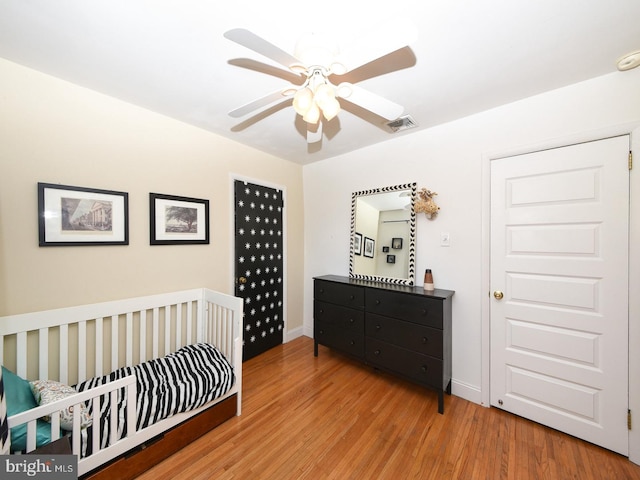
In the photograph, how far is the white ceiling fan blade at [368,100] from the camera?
4.23 feet

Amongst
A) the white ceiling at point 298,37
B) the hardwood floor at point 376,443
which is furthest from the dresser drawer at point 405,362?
the white ceiling at point 298,37

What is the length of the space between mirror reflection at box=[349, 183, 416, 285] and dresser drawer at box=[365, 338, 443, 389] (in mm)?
658

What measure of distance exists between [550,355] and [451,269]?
893 millimetres

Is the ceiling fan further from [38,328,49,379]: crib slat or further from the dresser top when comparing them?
[38,328,49,379]: crib slat

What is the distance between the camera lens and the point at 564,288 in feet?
5.91

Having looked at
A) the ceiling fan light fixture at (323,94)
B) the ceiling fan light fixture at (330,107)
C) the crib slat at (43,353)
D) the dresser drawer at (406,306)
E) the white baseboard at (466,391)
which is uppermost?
the ceiling fan light fixture at (323,94)

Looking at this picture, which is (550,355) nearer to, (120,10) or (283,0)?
(283,0)

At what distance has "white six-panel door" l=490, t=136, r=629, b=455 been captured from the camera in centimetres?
164

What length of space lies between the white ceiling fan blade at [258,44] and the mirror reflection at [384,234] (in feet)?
5.98

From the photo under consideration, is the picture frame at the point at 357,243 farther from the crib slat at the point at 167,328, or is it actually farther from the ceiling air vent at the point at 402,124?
the crib slat at the point at 167,328

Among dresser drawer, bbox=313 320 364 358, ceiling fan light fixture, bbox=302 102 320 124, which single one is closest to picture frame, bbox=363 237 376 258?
dresser drawer, bbox=313 320 364 358

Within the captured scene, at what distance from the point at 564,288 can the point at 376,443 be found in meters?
1.74

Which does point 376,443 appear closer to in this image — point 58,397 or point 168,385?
point 168,385

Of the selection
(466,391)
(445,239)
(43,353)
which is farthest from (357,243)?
(43,353)
